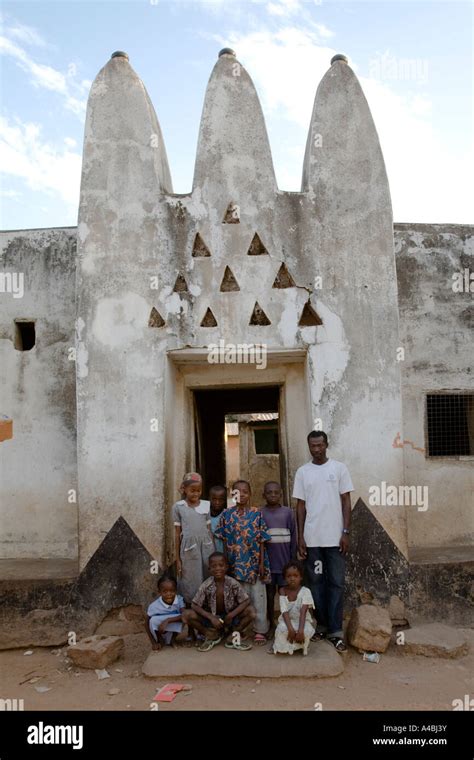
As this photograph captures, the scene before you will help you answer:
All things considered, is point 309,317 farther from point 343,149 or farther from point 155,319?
point 343,149

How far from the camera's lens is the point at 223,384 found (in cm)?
639

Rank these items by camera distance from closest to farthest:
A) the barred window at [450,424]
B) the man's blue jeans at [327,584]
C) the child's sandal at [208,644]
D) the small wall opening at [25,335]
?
the child's sandal at [208,644], the man's blue jeans at [327,584], the barred window at [450,424], the small wall opening at [25,335]

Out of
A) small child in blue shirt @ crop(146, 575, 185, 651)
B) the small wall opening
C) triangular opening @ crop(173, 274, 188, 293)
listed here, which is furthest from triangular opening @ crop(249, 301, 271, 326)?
the small wall opening

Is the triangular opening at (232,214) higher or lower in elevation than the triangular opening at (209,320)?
higher

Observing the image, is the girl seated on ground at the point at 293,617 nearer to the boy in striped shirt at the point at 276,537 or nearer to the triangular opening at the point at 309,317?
the boy in striped shirt at the point at 276,537

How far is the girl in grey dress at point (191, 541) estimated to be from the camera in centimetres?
516

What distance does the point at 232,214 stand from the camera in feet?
19.6

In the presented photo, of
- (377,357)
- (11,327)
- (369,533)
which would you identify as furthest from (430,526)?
(11,327)

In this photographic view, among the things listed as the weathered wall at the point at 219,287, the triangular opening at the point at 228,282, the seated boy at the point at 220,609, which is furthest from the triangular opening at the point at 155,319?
the seated boy at the point at 220,609

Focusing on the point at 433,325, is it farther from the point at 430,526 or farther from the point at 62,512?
the point at 62,512

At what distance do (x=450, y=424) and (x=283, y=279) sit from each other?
8.72 ft

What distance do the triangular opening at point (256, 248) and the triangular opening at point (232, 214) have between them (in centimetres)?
25

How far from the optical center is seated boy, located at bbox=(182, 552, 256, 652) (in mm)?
4883

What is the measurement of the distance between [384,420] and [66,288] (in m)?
3.80
